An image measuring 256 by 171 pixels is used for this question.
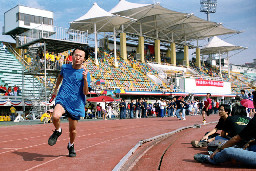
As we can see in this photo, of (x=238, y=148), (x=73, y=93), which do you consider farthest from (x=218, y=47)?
(x=238, y=148)

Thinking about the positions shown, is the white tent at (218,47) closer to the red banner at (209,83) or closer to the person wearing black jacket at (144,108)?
the red banner at (209,83)

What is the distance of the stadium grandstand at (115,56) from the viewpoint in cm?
2605

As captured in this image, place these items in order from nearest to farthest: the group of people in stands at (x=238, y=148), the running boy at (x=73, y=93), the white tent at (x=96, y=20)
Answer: the group of people in stands at (x=238, y=148) → the running boy at (x=73, y=93) → the white tent at (x=96, y=20)

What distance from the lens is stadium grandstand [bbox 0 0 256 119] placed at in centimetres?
2605

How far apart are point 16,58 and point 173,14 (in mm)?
24180

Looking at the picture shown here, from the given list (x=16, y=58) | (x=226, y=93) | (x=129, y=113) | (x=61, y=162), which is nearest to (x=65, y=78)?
(x=61, y=162)

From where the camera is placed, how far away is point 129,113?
2998cm

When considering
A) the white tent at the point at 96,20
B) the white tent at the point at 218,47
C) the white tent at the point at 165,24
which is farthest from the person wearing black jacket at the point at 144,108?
the white tent at the point at 218,47

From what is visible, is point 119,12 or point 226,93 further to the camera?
point 226,93

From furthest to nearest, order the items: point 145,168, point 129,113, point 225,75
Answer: point 225,75
point 129,113
point 145,168

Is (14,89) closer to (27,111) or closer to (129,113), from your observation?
(27,111)

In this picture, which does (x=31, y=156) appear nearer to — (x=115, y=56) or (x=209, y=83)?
(x=115, y=56)

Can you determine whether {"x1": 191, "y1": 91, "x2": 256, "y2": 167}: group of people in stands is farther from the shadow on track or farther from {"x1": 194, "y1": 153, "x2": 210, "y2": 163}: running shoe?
the shadow on track

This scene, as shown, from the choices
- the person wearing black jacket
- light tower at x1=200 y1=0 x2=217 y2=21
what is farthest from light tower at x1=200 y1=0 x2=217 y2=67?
the person wearing black jacket
